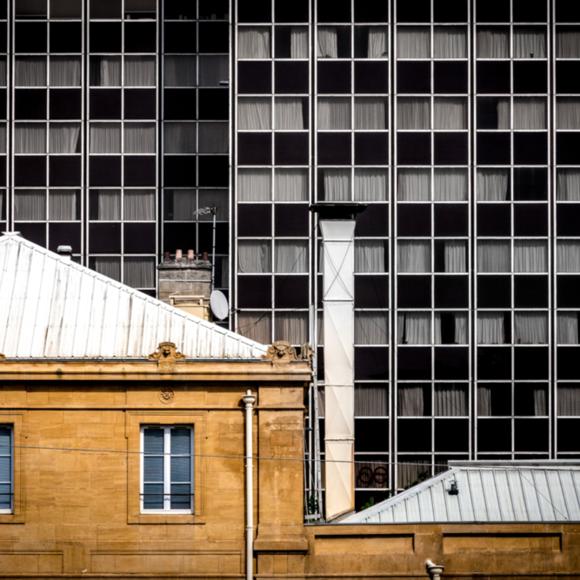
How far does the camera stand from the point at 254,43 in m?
84.6

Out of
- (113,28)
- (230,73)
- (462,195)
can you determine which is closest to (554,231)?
(462,195)

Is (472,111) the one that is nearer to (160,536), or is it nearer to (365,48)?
(365,48)

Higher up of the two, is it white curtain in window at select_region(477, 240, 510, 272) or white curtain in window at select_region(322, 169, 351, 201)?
white curtain in window at select_region(322, 169, 351, 201)

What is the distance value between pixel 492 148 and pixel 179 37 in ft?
54.0

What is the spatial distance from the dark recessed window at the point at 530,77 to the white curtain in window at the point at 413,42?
14.8 ft

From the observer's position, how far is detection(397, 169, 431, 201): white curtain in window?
274 ft

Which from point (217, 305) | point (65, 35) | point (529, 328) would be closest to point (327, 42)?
point (65, 35)

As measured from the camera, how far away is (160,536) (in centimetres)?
3753

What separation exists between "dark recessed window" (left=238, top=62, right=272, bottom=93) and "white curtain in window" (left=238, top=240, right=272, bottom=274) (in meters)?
7.61

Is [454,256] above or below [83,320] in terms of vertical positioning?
above

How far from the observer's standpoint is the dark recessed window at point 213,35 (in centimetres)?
8506

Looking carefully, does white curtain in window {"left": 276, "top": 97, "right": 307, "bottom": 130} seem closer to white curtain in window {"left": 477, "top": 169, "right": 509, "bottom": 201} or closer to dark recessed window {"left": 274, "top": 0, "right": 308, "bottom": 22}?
dark recessed window {"left": 274, "top": 0, "right": 308, "bottom": 22}

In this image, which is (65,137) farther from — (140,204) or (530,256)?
(530,256)

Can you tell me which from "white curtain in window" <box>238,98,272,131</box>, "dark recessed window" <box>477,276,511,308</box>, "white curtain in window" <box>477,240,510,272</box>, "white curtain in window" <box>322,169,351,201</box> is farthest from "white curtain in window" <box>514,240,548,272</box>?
"white curtain in window" <box>238,98,272,131</box>
